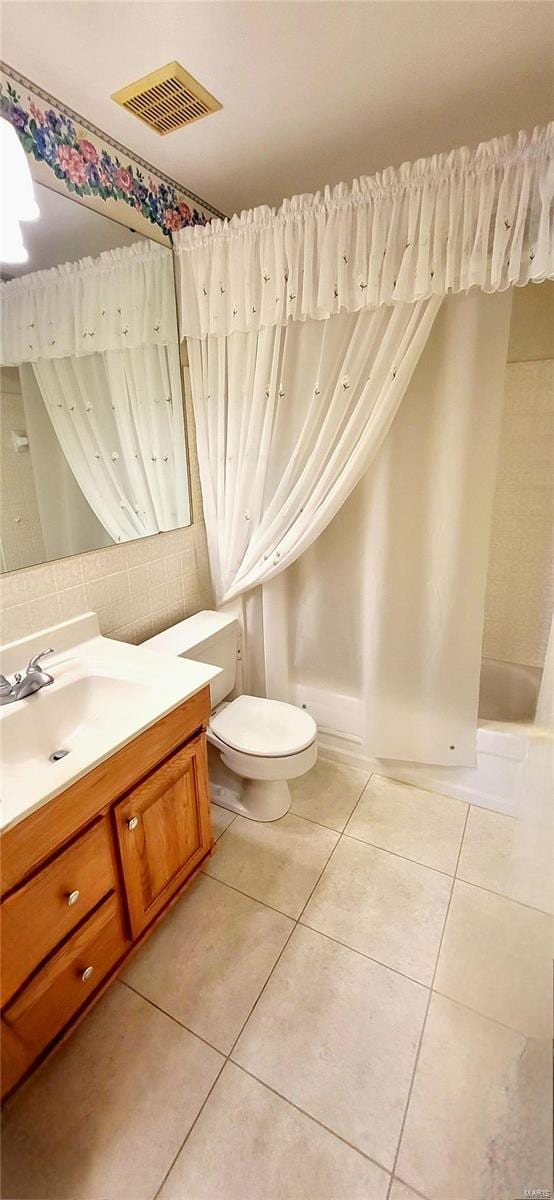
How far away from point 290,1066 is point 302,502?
160cm

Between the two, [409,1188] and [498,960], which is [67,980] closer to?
[409,1188]

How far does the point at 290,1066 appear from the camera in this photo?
1073 mm

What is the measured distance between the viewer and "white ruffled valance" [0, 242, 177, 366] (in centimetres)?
122

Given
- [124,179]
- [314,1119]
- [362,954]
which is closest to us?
[314,1119]

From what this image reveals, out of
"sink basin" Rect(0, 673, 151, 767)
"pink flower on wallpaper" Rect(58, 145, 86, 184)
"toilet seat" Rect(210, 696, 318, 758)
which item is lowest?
"toilet seat" Rect(210, 696, 318, 758)

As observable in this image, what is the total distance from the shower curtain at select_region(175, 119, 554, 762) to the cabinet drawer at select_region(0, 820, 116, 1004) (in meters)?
1.09

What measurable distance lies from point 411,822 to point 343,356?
5.72 feet

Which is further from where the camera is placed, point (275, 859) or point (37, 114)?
point (275, 859)

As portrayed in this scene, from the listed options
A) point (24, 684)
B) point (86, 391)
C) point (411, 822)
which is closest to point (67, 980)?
point (24, 684)

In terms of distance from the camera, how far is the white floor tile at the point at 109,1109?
910mm

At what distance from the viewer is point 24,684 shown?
115 centimetres

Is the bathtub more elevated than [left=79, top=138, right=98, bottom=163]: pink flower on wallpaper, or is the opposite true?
[left=79, top=138, right=98, bottom=163]: pink flower on wallpaper

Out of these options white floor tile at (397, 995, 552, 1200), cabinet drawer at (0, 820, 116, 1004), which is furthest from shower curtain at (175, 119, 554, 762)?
cabinet drawer at (0, 820, 116, 1004)

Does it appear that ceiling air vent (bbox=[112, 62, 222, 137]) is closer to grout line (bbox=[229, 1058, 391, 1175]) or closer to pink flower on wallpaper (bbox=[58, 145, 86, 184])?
pink flower on wallpaper (bbox=[58, 145, 86, 184])
